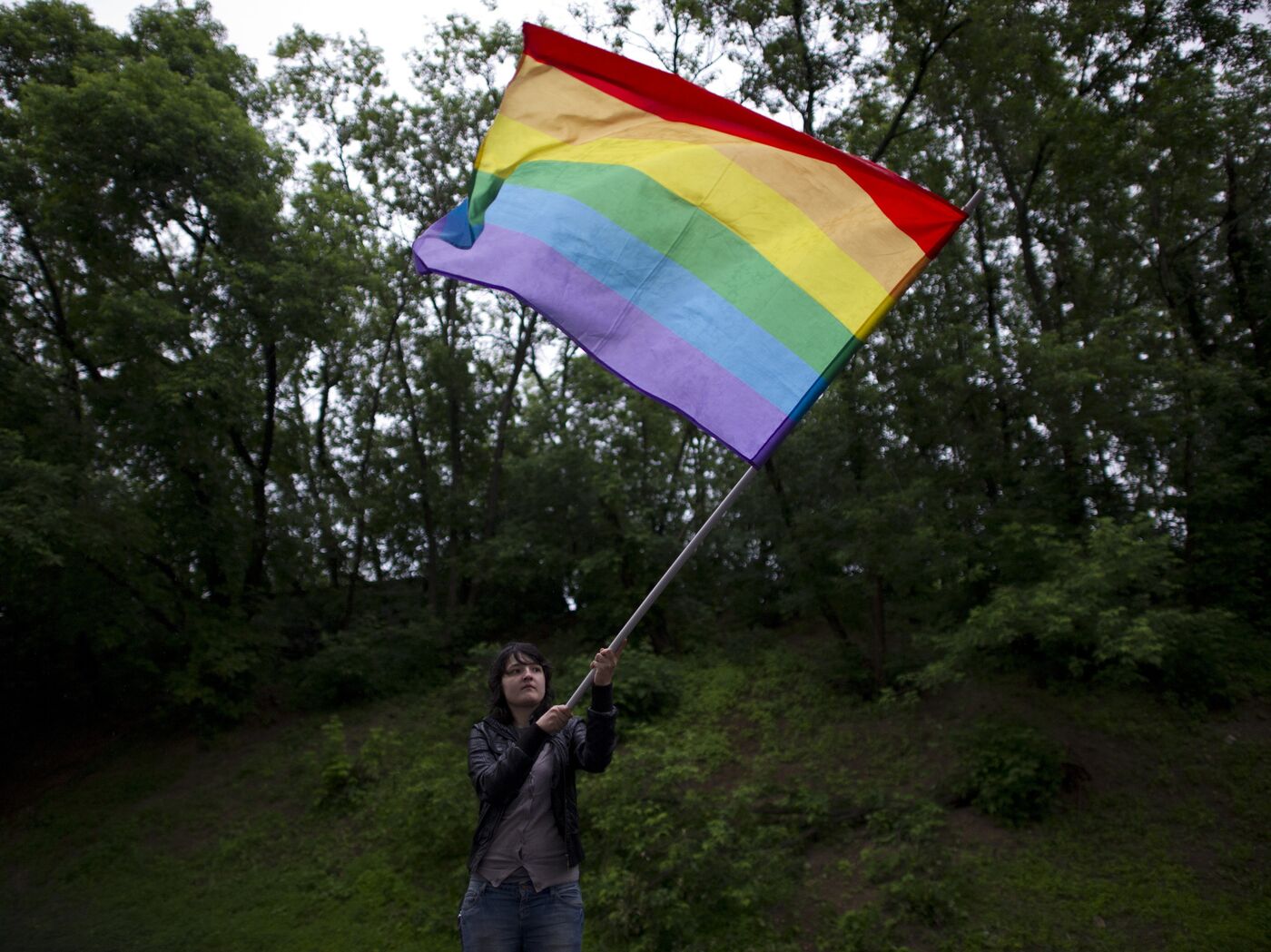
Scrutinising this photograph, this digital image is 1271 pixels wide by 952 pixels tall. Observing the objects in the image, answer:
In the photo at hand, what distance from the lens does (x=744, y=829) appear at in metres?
8.71

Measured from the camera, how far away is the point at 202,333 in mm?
13531

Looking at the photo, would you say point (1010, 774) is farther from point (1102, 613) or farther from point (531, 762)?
point (531, 762)

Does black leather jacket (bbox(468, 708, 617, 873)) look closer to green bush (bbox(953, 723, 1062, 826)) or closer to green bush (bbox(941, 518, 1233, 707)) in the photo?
green bush (bbox(941, 518, 1233, 707))

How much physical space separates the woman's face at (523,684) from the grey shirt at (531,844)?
0.19 metres

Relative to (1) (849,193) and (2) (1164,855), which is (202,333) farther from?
(2) (1164,855)

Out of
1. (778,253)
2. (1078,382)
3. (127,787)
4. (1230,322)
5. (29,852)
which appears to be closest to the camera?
(778,253)

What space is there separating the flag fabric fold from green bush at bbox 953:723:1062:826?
6940 millimetres

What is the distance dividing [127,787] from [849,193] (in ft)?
43.7

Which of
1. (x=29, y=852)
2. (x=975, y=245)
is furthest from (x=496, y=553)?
(x=975, y=245)

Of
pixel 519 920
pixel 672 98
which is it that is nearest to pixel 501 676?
pixel 519 920

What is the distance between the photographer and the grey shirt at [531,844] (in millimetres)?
3186

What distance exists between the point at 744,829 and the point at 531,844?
237 inches

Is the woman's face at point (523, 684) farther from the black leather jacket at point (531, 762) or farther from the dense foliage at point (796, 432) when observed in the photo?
the dense foliage at point (796, 432)

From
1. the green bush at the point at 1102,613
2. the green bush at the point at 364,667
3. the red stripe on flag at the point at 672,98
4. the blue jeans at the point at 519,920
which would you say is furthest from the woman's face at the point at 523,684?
the green bush at the point at 364,667
